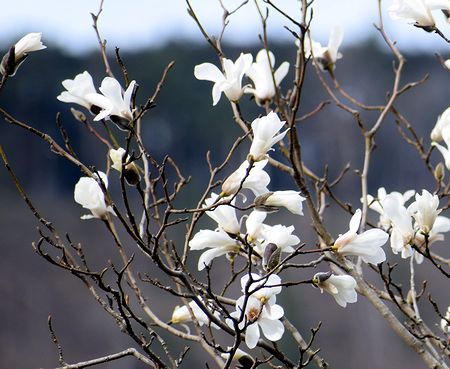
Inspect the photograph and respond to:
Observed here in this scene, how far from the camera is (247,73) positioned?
1.77 m

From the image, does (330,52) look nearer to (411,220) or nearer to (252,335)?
(411,220)

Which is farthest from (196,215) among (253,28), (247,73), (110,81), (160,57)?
(160,57)

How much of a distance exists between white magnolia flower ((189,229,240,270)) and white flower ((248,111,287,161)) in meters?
0.15

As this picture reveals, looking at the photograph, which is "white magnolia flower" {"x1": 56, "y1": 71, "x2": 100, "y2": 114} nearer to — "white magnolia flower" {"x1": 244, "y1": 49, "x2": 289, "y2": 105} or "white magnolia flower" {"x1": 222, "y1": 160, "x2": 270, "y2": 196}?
"white magnolia flower" {"x1": 222, "y1": 160, "x2": 270, "y2": 196}

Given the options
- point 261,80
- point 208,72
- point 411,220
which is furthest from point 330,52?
point 411,220

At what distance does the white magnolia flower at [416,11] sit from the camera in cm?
160

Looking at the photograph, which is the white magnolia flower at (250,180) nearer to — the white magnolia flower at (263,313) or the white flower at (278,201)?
the white flower at (278,201)

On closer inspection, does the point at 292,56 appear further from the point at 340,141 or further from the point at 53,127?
the point at 53,127

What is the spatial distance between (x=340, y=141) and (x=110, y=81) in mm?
20444

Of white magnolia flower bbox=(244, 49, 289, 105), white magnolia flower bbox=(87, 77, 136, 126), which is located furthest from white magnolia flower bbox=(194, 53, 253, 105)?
white magnolia flower bbox=(87, 77, 136, 126)

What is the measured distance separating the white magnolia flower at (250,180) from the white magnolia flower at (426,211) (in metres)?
0.25

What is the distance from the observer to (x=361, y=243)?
1.35 m

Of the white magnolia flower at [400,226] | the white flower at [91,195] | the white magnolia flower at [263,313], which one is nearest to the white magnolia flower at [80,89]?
the white flower at [91,195]

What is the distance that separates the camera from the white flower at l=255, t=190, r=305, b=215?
52.2 inches
